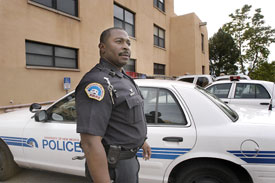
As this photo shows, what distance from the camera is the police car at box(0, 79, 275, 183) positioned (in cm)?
199

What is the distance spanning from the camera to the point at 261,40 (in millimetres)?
22953

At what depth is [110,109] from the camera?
123cm

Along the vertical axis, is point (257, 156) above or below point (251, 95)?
below

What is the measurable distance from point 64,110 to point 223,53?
29.1 metres

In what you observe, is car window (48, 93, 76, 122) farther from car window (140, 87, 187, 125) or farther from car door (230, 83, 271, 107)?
car door (230, 83, 271, 107)

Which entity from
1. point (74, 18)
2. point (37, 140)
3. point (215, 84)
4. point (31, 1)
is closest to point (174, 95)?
point (37, 140)

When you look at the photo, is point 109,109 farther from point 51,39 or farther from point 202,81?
point 202,81

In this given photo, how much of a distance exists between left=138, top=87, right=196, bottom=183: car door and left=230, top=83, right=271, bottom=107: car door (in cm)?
331

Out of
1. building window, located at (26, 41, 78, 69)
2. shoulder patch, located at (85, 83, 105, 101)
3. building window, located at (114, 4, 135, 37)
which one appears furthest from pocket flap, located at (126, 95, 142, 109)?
building window, located at (114, 4, 135, 37)

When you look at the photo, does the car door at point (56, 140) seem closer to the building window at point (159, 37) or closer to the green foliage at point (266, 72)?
the building window at point (159, 37)

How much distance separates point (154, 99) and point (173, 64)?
15.6m

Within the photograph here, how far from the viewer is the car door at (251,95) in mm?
4832

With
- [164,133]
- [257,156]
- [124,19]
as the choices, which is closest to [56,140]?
[164,133]

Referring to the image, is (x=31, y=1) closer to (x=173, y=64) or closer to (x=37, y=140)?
(x=37, y=140)
